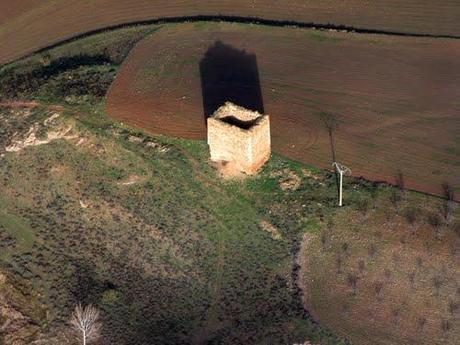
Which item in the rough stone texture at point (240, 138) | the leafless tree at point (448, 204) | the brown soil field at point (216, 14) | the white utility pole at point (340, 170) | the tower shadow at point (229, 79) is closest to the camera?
the leafless tree at point (448, 204)

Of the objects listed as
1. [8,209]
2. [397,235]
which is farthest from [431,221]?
[8,209]

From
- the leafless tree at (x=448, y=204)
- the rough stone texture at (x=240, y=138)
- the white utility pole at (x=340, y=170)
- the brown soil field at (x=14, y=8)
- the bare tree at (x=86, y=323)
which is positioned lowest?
the bare tree at (x=86, y=323)

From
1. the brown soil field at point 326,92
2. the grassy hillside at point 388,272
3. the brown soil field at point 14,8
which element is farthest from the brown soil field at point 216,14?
the grassy hillside at point 388,272

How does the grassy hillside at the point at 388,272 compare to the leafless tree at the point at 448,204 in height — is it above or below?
below

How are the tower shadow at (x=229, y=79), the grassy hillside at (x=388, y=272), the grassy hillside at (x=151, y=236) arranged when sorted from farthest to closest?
the tower shadow at (x=229, y=79) → the grassy hillside at (x=151, y=236) → the grassy hillside at (x=388, y=272)

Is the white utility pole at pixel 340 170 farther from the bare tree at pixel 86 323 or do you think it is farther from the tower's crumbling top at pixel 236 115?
the bare tree at pixel 86 323

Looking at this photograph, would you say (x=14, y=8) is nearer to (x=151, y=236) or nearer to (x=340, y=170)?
(x=151, y=236)

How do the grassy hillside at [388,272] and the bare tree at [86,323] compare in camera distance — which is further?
the bare tree at [86,323]

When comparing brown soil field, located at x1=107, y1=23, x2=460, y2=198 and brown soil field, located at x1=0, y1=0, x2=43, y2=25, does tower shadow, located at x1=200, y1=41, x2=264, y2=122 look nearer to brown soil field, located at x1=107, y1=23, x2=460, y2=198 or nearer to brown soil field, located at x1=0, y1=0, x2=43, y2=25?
brown soil field, located at x1=107, y1=23, x2=460, y2=198
